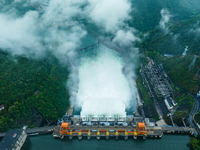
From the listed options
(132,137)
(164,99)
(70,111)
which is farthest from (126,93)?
(70,111)

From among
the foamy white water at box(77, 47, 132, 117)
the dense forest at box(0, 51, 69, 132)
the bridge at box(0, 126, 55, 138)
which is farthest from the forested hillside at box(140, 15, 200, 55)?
the bridge at box(0, 126, 55, 138)

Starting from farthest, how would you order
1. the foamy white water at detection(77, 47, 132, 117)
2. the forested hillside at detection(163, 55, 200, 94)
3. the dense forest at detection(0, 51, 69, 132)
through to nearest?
1. the forested hillside at detection(163, 55, 200, 94)
2. the foamy white water at detection(77, 47, 132, 117)
3. the dense forest at detection(0, 51, 69, 132)

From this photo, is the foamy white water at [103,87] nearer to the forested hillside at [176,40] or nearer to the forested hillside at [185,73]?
the forested hillside at [185,73]

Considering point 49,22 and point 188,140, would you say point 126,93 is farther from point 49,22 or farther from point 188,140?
point 49,22

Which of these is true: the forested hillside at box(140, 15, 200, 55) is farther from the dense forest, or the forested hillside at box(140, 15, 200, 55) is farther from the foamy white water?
the dense forest

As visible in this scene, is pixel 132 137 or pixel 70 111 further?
pixel 70 111

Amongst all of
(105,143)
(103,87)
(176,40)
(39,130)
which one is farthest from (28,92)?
(176,40)
